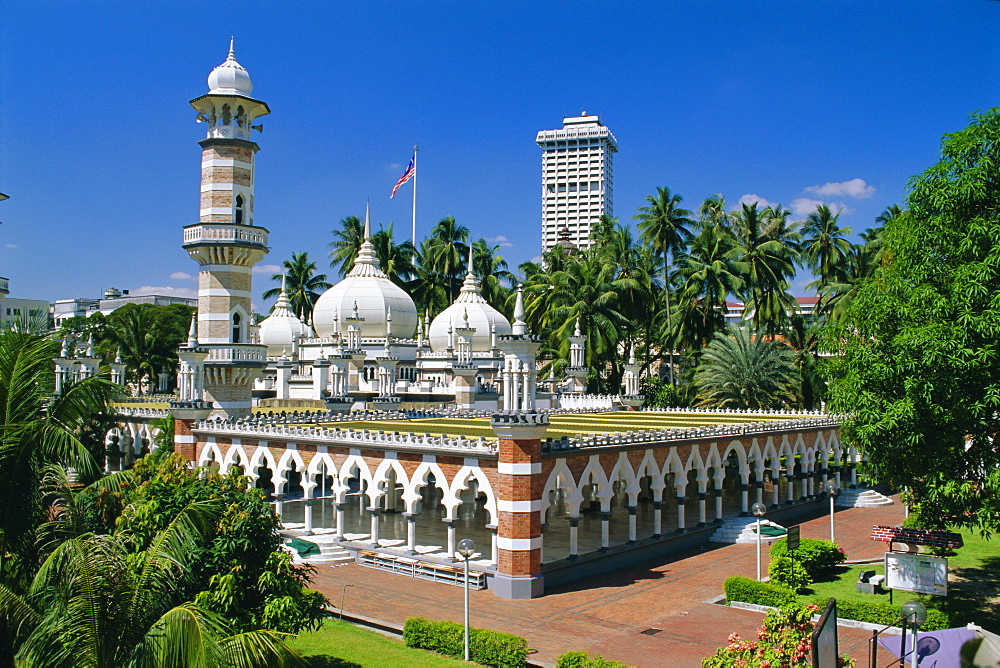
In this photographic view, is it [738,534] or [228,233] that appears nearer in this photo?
[738,534]

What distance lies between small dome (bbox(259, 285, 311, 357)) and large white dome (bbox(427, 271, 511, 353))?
11832mm

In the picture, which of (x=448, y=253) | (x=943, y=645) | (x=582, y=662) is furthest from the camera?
(x=448, y=253)

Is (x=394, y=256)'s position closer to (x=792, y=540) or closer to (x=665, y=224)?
(x=665, y=224)

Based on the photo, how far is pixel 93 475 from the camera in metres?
14.1

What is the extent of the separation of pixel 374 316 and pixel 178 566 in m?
47.7

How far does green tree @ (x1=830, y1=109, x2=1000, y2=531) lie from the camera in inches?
663

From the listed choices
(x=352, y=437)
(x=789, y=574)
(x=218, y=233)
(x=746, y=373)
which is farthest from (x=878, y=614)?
(x=746, y=373)

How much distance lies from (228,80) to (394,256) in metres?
45.4

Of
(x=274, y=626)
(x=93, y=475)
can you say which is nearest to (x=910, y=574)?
(x=274, y=626)

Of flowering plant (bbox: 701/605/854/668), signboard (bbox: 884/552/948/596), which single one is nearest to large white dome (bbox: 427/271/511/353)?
signboard (bbox: 884/552/948/596)

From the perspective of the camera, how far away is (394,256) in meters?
83.6

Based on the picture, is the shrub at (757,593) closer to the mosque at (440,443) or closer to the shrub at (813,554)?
the shrub at (813,554)

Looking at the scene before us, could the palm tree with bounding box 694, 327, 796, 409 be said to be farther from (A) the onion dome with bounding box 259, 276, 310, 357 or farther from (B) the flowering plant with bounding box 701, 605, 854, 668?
(B) the flowering plant with bounding box 701, 605, 854, 668

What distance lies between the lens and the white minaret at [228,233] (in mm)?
37781
